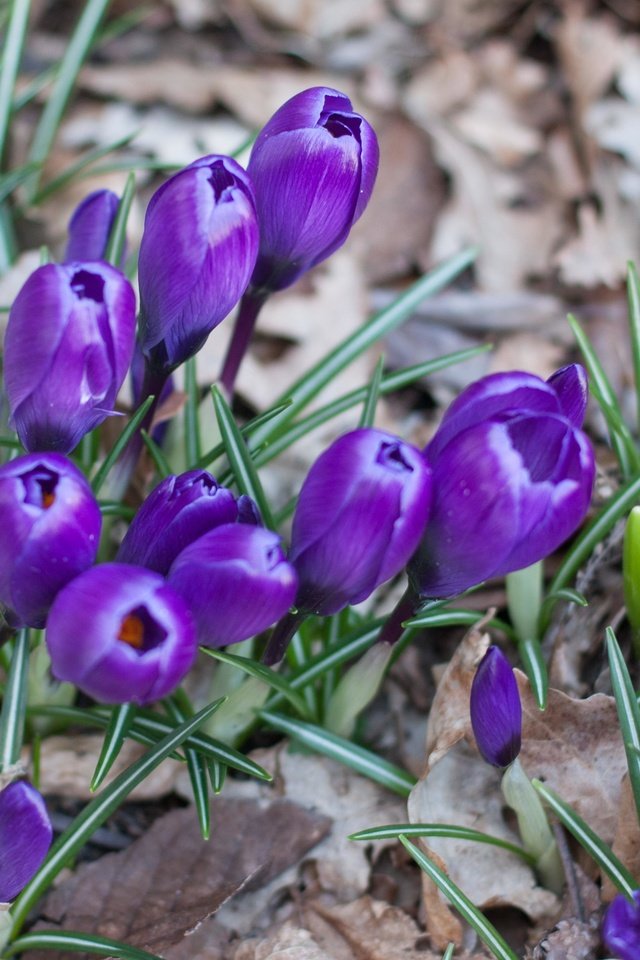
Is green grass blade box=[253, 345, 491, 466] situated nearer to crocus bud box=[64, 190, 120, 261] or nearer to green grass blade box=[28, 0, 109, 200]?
crocus bud box=[64, 190, 120, 261]

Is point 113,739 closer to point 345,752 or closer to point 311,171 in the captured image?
point 345,752

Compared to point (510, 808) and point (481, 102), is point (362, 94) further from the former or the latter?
point (510, 808)

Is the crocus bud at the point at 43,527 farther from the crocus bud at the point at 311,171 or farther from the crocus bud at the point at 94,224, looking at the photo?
the crocus bud at the point at 94,224

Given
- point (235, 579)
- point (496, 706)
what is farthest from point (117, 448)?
point (496, 706)

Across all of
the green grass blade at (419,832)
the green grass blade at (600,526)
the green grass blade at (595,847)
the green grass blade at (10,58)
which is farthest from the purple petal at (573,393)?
the green grass blade at (10,58)

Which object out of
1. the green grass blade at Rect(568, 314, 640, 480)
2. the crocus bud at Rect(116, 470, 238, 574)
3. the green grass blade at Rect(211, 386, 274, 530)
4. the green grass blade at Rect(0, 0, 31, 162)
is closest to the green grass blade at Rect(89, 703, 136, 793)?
the crocus bud at Rect(116, 470, 238, 574)
